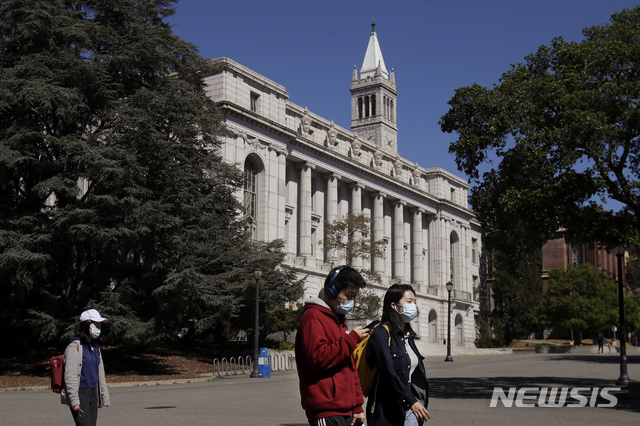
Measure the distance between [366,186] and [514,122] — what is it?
50.3 metres

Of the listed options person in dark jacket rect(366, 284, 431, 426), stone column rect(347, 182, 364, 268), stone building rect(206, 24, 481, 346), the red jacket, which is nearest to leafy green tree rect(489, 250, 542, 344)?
stone building rect(206, 24, 481, 346)

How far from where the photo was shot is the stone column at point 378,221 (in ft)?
243

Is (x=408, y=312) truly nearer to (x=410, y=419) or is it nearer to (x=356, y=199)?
(x=410, y=419)

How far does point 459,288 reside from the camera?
89.6 meters

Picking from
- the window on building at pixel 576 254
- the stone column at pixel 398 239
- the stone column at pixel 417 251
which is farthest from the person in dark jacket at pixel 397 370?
the window on building at pixel 576 254

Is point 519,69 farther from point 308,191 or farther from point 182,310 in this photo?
point 308,191

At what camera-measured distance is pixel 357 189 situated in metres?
72.1

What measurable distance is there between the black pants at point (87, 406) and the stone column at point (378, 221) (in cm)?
6483

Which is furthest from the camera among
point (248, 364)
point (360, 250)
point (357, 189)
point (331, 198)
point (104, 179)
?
point (357, 189)

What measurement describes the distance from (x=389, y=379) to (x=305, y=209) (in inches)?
2246

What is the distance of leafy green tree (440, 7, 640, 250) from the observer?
2200 cm

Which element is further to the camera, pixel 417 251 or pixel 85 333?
pixel 417 251

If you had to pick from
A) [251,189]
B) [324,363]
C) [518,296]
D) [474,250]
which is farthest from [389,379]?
[474,250]

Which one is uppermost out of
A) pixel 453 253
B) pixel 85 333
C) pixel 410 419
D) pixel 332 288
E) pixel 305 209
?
pixel 305 209
